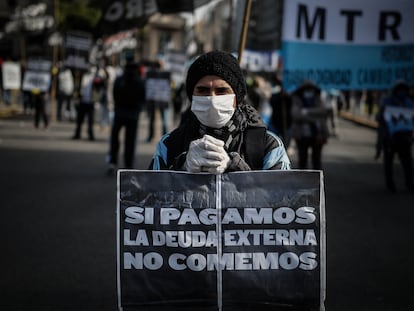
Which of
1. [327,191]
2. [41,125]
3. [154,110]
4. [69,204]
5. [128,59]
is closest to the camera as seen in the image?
[69,204]

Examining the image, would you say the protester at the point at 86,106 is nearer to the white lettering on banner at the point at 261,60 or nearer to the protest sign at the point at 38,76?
the protest sign at the point at 38,76

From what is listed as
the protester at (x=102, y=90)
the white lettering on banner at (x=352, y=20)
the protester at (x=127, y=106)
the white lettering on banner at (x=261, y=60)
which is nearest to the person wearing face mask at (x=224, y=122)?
the white lettering on banner at (x=352, y=20)

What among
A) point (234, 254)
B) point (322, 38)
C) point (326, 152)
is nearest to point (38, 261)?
point (234, 254)

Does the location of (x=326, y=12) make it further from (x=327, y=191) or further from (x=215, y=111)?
(x=215, y=111)

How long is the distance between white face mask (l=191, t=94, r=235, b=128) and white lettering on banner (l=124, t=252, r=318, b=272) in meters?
0.61

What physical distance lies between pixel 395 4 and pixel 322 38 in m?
0.86

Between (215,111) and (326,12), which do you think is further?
(326,12)

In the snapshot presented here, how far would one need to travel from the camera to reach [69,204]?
8172 mm

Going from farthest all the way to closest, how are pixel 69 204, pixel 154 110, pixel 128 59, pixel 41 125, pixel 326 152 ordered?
pixel 41 125, pixel 154 110, pixel 326 152, pixel 128 59, pixel 69 204

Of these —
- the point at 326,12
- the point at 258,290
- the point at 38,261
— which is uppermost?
the point at 326,12

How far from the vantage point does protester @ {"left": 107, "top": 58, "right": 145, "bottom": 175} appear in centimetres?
1038

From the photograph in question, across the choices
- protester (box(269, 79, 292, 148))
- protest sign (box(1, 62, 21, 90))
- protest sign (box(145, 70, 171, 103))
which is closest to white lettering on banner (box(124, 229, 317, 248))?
protester (box(269, 79, 292, 148))

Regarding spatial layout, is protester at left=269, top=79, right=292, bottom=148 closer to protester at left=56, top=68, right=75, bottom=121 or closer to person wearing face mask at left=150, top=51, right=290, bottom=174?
person wearing face mask at left=150, top=51, right=290, bottom=174

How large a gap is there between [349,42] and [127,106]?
4.25 m
